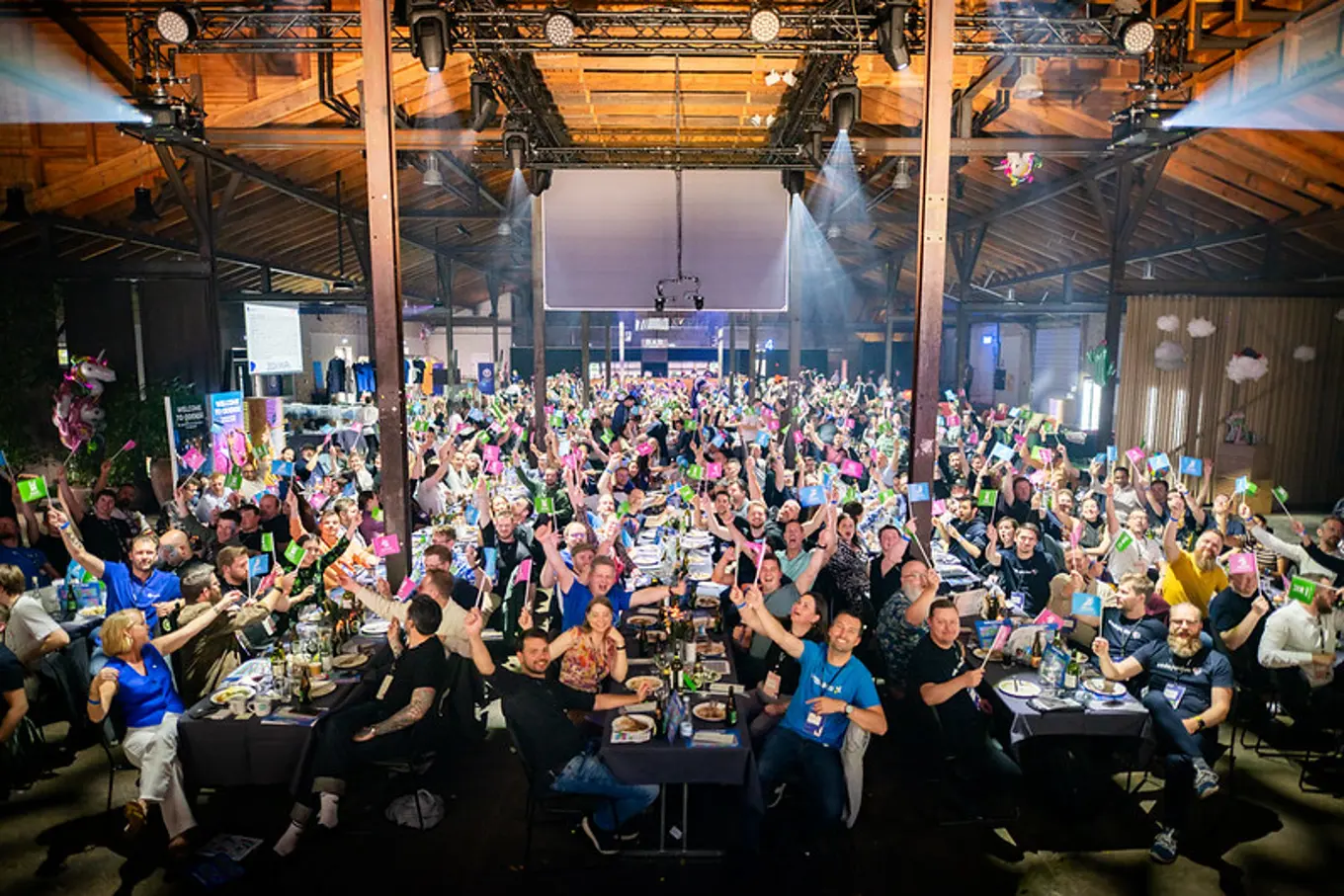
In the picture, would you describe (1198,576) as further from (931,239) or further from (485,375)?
(485,375)

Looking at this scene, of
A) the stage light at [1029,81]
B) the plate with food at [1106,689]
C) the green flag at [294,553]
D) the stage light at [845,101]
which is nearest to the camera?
the plate with food at [1106,689]

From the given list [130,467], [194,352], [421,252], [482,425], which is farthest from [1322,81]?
[421,252]

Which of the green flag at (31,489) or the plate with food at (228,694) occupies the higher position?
the green flag at (31,489)

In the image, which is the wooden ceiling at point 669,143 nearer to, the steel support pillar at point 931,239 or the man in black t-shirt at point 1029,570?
the steel support pillar at point 931,239

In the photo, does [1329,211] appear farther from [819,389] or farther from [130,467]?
[130,467]

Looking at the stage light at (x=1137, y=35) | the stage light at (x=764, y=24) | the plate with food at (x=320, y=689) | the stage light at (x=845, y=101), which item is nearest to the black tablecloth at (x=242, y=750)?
the plate with food at (x=320, y=689)

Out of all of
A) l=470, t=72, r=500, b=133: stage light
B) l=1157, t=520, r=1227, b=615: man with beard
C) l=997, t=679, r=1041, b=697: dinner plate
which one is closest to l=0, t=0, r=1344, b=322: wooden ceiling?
l=470, t=72, r=500, b=133: stage light

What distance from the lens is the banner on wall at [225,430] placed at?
9.33 meters

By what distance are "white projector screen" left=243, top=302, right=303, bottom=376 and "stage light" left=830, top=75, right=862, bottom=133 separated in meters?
11.2

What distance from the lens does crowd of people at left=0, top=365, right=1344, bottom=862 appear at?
13.2ft

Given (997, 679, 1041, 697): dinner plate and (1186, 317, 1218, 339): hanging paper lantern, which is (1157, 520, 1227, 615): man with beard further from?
(1186, 317, 1218, 339): hanging paper lantern

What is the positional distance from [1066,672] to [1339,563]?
3135 millimetres

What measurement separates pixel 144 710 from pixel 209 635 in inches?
21.5

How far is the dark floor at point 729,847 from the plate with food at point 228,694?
2.24 feet
